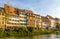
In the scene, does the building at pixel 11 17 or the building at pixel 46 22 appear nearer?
the building at pixel 11 17

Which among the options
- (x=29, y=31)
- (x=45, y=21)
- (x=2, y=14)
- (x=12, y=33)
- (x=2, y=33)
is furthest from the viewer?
(x=45, y=21)

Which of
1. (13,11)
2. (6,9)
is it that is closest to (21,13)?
(13,11)

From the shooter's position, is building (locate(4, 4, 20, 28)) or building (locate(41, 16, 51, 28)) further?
building (locate(41, 16, 51, 28))

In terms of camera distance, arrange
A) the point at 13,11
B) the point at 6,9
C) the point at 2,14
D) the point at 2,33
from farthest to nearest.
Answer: the point at 13,11, the point at 6,9, the point at 2,14, the point at 2,33

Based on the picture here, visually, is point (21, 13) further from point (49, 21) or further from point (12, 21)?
point (49, 21)

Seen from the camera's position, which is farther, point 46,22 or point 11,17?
point 46,22

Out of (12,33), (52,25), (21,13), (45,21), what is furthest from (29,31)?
(52,25)

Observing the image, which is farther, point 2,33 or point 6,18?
point 6,18

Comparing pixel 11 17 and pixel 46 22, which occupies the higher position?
pixel 11 17

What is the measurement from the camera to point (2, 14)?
141 feet

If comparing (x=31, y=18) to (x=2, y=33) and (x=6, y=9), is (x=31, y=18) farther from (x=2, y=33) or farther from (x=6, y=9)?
(x=2, y=33)

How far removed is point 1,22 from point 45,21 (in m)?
28.6

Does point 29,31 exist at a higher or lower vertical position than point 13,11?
lower

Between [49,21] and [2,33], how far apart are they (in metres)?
Answer: 41.1
